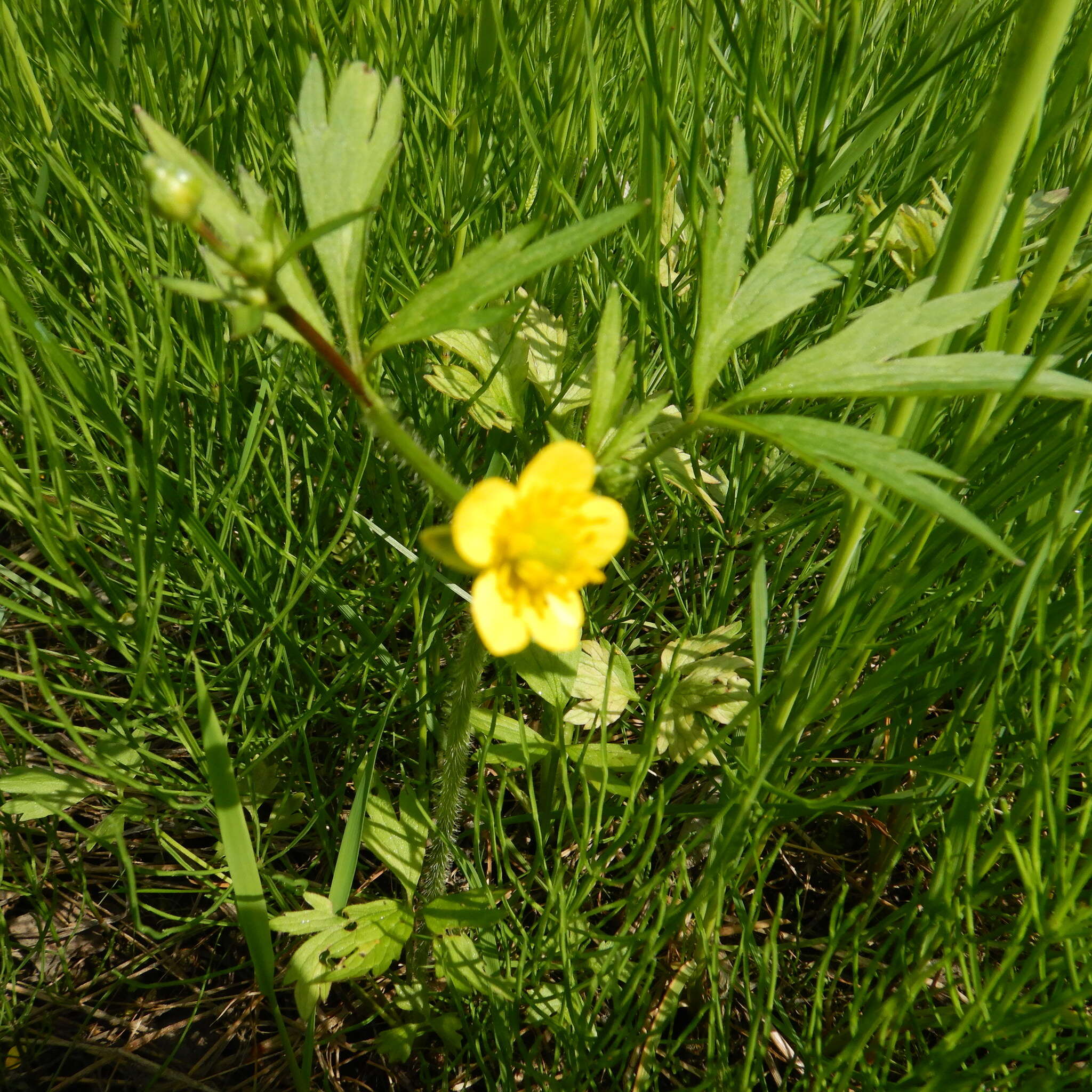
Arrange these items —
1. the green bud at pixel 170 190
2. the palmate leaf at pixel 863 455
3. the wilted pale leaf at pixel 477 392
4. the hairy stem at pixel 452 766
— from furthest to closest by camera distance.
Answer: the wilted pale leaf at pixel 477 392
the hairy stem at pixel 452 766
the palmate leaf at pixel 863 455
the green bud at pixel 170 190

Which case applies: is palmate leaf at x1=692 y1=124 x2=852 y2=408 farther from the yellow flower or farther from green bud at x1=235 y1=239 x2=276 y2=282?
green bud at x1=235 y1=239 x2=276 y2=282

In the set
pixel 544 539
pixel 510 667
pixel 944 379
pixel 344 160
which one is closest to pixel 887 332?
pixel 944 379

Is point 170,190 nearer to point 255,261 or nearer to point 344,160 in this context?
point 255,261

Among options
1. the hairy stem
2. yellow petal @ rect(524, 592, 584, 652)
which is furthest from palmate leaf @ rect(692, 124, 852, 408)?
the hairy stem

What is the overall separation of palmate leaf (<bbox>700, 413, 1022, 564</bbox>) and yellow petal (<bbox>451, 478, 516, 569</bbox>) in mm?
204

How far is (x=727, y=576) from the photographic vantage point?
131 cm

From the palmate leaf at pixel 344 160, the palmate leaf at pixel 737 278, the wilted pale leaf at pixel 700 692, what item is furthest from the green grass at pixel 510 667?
the palmate leaf at pixel 344 160

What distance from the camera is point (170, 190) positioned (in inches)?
23.2

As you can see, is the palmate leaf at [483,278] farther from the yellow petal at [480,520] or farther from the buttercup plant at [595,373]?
the yellow petal at [480,520]

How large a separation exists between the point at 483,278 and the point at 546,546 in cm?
23

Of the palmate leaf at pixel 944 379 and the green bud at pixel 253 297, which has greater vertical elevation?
the green bud at pixel 253 297

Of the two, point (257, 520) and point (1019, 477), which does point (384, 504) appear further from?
point (1019, 477)

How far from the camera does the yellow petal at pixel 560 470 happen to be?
0.67 meters

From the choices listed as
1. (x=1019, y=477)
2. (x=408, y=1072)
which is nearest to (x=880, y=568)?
(x=1019, y=477)
